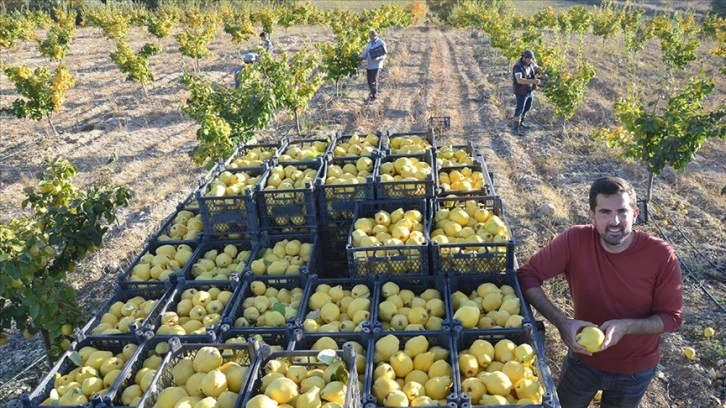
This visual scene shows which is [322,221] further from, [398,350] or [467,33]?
[467,33]

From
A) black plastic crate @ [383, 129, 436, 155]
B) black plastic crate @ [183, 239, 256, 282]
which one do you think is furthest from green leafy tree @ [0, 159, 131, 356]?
black plastic crate @ [383, 129, 436, 155]

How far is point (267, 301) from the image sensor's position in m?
3.89

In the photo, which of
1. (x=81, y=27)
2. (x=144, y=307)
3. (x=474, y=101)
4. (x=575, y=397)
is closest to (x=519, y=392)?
(x=575, y=397)

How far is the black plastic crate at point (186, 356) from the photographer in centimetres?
263

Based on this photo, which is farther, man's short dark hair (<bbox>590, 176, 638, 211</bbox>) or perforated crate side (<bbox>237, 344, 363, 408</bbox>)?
man's short dark hair (<bbox>590, 176, 638, 211</bbox>)

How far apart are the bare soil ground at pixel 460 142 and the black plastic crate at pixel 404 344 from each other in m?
1.91

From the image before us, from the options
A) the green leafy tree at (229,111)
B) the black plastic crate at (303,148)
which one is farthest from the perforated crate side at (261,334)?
the green leafy tree at (229,111)

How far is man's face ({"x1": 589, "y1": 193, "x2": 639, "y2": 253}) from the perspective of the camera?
2.89m

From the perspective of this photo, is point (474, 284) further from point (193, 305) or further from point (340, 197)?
point (193, 305)

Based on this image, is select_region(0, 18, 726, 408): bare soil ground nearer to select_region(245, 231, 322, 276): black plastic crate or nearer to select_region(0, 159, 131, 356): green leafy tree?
select_region(0, 159, 131, 356): green leafy tree

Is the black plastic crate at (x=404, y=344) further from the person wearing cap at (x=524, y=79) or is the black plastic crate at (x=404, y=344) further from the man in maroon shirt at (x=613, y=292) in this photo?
the person wearing cap at (x=524, y=79)

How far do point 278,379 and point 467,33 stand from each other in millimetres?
36678

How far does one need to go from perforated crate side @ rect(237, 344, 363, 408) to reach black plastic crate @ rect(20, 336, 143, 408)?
0.87 metres

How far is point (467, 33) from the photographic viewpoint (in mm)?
36281
